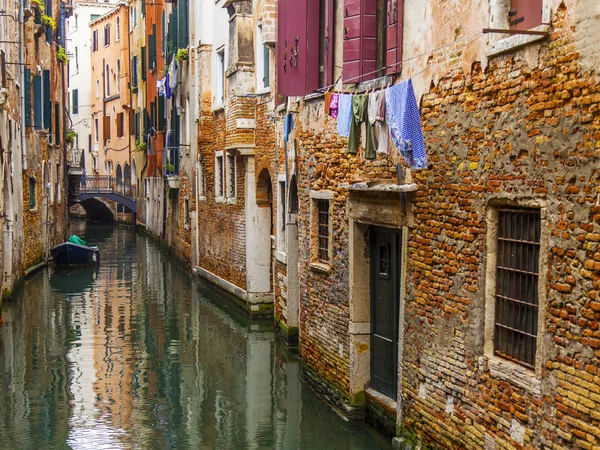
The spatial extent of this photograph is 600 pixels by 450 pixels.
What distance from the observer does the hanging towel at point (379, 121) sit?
8.19 meters

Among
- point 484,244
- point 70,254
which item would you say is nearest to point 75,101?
point 70,254

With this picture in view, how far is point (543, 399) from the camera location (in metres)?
6.01

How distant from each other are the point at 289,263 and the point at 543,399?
7978 millimetres

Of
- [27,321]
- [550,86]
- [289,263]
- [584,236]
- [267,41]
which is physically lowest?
[27,321]

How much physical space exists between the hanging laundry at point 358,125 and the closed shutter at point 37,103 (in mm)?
16851

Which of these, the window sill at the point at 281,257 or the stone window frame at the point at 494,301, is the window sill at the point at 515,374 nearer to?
the stone window frame at the point at 494,301

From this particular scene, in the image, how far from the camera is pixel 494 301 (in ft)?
22.1

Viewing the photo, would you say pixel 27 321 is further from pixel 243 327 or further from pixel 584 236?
pixel 584 236

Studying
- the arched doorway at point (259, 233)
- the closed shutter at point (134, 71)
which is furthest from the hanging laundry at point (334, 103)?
the closed shutter at point (134, 71)

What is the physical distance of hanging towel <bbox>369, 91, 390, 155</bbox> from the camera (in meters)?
8.19

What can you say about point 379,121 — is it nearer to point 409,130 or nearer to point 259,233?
point 409,130

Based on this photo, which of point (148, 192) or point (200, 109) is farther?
point (148, 192)

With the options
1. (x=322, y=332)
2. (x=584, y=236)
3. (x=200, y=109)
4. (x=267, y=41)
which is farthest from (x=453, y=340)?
(x=200, y=109)

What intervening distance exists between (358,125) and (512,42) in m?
2.78
